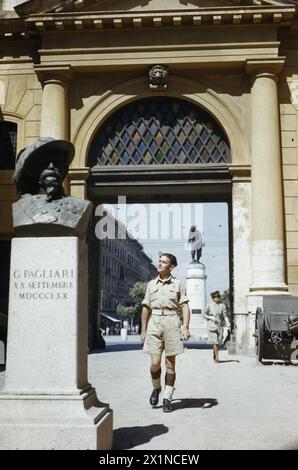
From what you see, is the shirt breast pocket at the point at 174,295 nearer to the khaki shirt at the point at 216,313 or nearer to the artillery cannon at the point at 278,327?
the artillery cannon at the point at 278,327

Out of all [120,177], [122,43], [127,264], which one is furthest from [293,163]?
[127,264]

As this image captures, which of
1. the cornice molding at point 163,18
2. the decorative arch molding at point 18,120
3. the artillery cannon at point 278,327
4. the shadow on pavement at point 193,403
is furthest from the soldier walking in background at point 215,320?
the cornice molding at point 163,18

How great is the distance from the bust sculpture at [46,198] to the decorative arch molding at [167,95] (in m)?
10.7

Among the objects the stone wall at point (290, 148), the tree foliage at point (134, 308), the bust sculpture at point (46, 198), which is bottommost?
the tree foliage at point (134, 308)

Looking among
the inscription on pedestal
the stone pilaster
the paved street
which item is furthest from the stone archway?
the inscription on pedestal

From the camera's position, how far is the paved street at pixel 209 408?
514cm

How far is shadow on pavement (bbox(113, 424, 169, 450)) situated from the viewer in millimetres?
4984

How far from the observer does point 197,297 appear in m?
33.9

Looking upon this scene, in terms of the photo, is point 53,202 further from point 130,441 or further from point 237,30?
point 237,30

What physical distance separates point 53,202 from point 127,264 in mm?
82049

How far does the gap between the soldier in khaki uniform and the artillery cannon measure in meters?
5.02

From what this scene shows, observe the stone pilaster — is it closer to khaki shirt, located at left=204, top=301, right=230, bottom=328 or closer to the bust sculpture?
khaki shirt, located at left=204, top=301, right=230, bottom=328

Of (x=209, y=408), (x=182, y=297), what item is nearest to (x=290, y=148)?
(x=182, y=297)

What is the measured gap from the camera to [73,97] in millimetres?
16734
